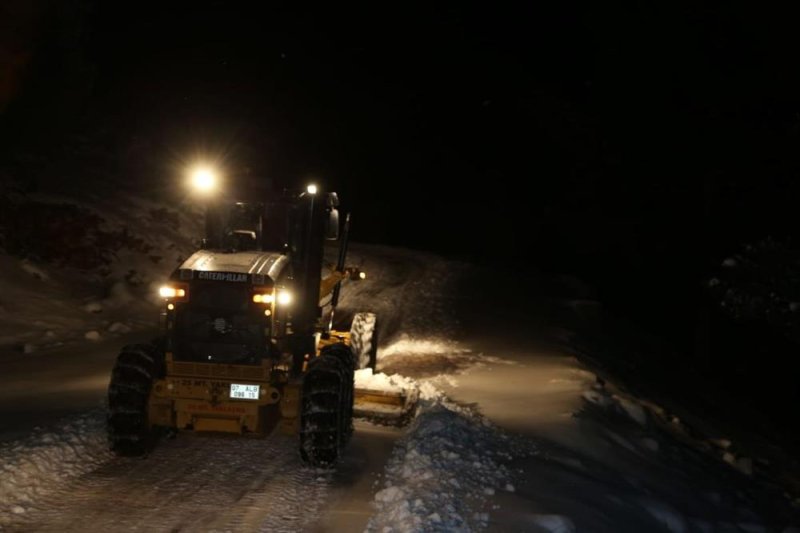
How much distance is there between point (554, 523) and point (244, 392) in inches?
138

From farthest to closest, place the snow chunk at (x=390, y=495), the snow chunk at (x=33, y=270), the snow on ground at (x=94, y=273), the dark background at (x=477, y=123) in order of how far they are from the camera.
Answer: the dark background at (x=477, y=123) → the snow chunk at (x=33, y=270) → the snow on ground at (x=94, y=273) → the snow chunk at (x=390, y=495)

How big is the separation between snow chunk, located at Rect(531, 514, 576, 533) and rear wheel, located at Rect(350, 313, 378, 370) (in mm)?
5872

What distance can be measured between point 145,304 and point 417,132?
30021 mm

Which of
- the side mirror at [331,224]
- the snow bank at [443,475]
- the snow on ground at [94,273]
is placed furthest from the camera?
the snow on ground at [94,273]

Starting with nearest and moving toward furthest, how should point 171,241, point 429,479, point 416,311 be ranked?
point 429,479, point 416,311, point 171,241

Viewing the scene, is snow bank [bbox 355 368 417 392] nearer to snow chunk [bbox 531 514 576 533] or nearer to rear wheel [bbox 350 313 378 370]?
rear wheel [bbox 350 313 378 370]

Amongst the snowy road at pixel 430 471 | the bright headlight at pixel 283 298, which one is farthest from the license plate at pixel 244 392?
the bright headlight at pixel 283 298

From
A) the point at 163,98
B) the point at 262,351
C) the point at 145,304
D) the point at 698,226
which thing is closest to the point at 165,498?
the point at 262,351

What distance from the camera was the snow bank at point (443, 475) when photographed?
692cm

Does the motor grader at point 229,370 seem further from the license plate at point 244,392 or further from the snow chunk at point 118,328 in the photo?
the snow chunk at point 118,328

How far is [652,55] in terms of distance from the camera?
26.4 meters

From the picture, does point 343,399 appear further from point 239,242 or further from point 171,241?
point 171,241

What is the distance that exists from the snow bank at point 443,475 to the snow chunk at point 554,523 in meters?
0.49

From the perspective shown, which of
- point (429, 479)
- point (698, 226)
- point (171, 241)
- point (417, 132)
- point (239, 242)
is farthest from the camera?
point (417, 132)
